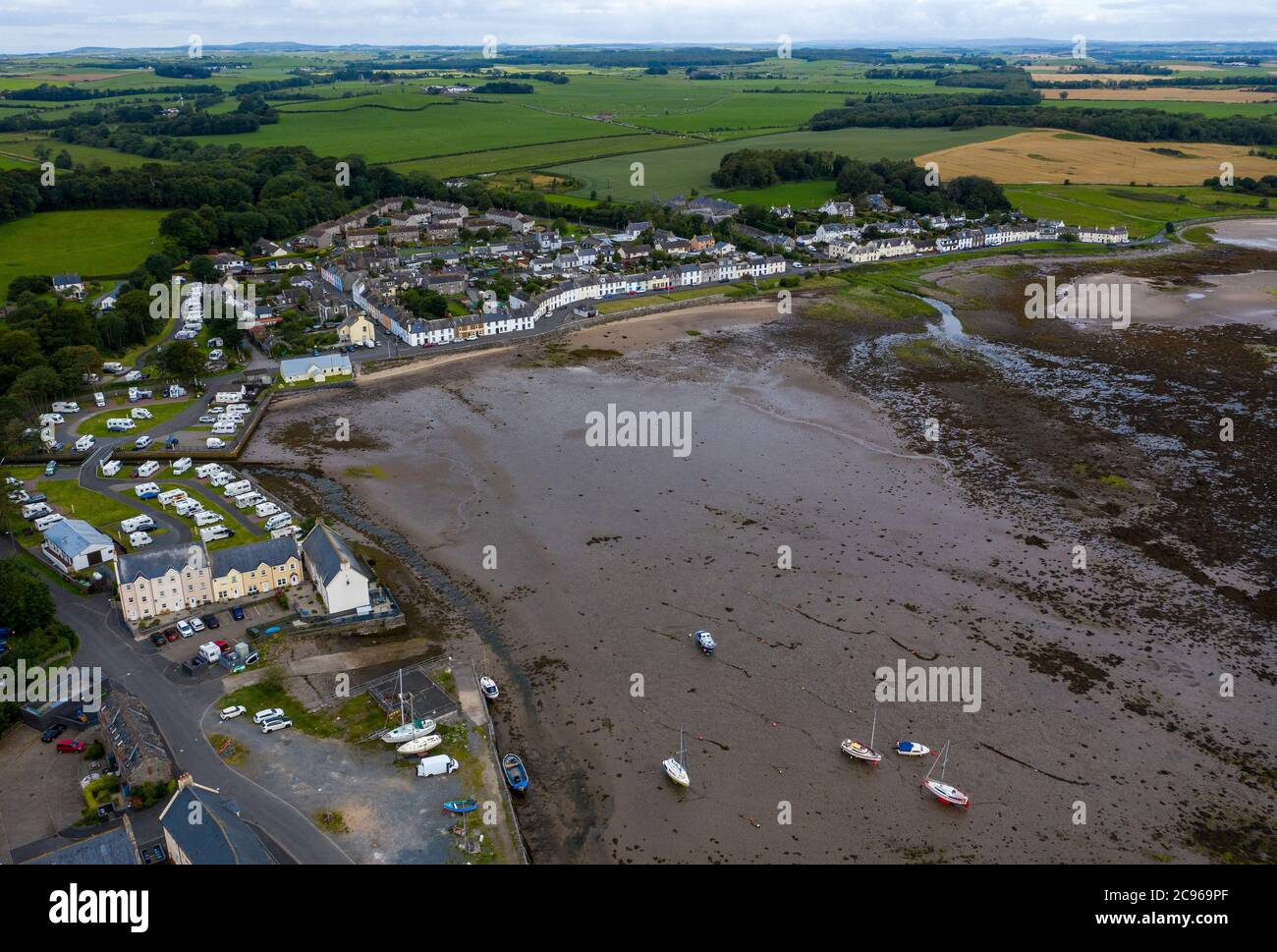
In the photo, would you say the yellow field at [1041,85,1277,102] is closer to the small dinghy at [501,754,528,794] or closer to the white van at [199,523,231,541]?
the white van at [199,523,231,541]

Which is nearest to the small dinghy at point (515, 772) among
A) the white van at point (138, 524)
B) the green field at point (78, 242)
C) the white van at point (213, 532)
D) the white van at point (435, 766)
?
the white van at point (435, 766)

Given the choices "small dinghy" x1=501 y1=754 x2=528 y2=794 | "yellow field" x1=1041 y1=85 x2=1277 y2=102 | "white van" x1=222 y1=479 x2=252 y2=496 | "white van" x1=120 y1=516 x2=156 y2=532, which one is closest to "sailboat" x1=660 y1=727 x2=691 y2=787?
"small dinghy" x1=501 y1=754 x2=528 y2=794

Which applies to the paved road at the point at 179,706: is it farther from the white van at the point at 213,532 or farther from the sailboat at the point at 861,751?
the sailboat at the point at 861,751

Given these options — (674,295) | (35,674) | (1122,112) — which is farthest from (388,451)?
(1122,112)

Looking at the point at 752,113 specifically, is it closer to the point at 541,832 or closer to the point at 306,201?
the point at 306,201

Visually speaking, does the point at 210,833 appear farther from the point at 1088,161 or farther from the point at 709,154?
the point at 1088,161

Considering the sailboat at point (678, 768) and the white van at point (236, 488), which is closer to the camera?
the sailboat at point (678, 768)
